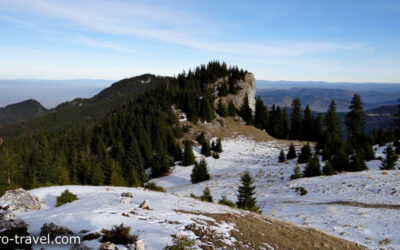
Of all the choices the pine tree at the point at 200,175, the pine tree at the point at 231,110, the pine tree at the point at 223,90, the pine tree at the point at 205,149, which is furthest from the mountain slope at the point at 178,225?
the pine tree at the point at 223,90

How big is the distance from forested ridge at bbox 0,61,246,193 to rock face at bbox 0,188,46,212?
2080 centimetres

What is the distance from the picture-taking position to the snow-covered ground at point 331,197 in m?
15.6

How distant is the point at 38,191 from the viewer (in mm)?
16281

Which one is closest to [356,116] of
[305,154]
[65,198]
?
[305,154]

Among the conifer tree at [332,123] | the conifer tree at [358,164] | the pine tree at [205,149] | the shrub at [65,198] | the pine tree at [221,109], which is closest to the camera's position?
the shrub at [65,198]

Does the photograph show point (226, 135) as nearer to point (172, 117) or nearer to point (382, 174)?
point (172, 117)

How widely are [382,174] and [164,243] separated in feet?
93.6

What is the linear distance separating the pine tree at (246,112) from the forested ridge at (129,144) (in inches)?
293

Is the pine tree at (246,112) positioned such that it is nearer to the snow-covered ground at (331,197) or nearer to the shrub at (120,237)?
the snow-covered ground at (331,197)

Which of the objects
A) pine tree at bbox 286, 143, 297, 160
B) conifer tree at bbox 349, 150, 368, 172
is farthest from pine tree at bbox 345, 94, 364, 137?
conifer tree at bbox 349, 150, 368, 172

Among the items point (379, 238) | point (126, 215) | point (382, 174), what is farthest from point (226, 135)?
point (126, 215)

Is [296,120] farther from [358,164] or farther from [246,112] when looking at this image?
[358,164]

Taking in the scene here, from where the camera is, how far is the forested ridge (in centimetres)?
4328

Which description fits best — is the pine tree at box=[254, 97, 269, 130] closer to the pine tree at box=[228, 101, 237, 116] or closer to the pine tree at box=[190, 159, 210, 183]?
the pine tree at box=[228, 101, 237, 116]
